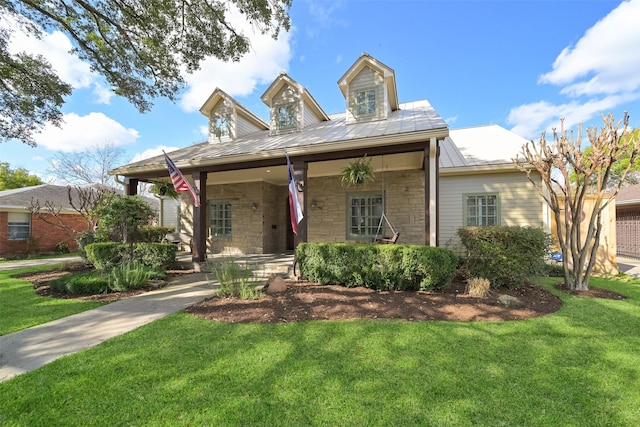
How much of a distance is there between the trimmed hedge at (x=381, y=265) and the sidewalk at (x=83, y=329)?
2498mm

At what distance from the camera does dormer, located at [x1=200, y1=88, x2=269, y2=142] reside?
10576 millimetres

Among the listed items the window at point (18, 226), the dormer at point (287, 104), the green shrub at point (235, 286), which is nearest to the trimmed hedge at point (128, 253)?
the green shrub at point (235, 286)

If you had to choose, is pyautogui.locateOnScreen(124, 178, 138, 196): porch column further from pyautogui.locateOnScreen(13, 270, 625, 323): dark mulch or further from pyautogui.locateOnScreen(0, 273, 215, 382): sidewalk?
pyautogui.locateOnScreen(0, 273, 215, 382): sidewalk

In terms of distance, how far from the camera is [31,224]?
14.4 metres

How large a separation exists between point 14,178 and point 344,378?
3274 centimetres

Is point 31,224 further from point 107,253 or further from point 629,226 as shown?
point 629,226

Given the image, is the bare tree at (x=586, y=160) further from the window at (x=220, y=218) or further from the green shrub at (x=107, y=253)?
the green shrub at (x=107, y=253)

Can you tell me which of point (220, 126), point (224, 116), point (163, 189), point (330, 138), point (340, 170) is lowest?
point (163, 189)

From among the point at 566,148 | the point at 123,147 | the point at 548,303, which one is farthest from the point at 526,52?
the point at 123,147

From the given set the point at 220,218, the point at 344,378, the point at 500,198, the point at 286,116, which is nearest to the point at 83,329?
the point at 344,378

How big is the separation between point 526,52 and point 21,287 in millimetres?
16418

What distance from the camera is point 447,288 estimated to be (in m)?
5.77

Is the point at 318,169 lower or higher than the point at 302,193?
higher

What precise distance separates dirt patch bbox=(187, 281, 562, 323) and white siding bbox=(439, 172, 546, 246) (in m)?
3.43
